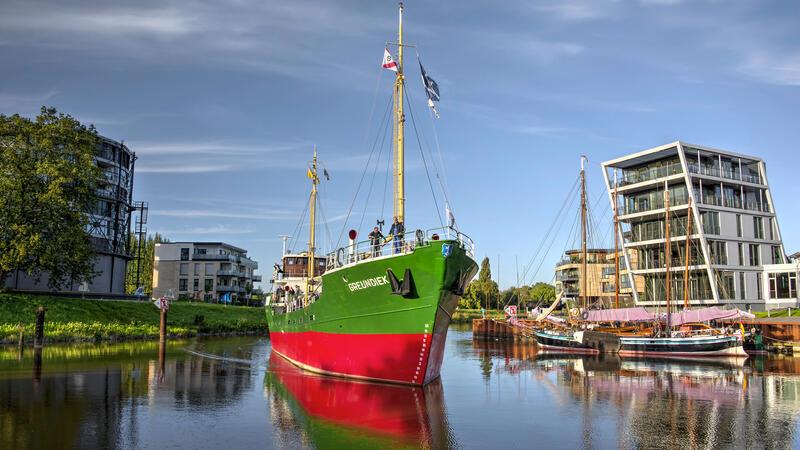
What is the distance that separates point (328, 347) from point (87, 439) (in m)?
13.9

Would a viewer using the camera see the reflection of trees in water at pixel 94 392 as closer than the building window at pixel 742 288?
Yes

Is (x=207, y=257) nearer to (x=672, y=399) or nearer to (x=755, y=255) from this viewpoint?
(x=755, y=255)

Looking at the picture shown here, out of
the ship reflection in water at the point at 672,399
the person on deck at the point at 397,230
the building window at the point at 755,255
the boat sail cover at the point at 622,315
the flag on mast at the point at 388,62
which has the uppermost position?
the flag on mast at the point at 388,62

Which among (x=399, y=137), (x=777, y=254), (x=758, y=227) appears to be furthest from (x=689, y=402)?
(x=777, y=254)

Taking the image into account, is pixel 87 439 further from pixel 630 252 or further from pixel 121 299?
pixel 630 252

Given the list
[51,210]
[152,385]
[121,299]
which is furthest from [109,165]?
[152,385]

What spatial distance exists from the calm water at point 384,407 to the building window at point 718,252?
1131 inches

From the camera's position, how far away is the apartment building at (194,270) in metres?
110

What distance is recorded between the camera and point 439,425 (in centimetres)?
1753

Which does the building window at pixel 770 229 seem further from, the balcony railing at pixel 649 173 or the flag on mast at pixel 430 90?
the flag on mast at pixel 430 90

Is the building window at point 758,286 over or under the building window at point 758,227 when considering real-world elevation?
under

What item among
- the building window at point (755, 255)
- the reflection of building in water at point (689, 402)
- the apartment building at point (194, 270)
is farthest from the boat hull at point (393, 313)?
the apartment building at point (194, 270)

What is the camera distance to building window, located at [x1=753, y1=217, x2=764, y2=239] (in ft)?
213

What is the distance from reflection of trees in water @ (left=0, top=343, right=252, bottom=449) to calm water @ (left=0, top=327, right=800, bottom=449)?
2.7 inches
